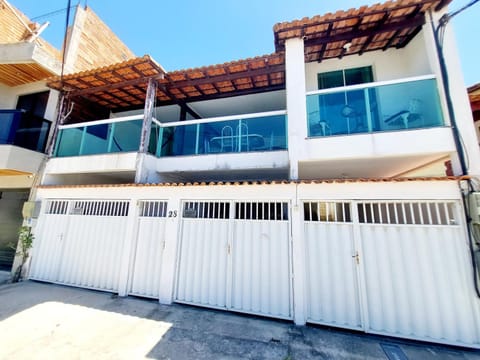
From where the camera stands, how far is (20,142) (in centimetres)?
780

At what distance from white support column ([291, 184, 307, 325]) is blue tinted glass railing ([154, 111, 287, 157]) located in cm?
206

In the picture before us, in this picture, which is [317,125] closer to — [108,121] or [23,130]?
[108,121]

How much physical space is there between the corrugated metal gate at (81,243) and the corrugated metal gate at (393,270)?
5609 mm

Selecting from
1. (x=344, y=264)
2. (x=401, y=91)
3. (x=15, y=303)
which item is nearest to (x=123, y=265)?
(x=15, y=303)

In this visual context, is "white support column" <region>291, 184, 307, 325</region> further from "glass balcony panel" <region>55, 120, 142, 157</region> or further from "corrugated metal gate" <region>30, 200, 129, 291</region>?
"glass balcony panel" <region>55, 120, 142, 157</region>

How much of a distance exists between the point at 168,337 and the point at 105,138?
6.78 m

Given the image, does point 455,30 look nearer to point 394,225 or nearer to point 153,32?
point 394,225

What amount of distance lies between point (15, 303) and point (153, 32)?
37.0 ft

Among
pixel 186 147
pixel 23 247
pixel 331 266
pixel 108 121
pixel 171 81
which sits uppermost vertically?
pixel 171 81

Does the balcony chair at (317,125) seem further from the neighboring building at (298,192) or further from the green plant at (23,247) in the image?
the green plant at (23,247)

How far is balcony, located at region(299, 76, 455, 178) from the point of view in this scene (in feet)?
16.4

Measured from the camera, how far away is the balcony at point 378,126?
5004mm

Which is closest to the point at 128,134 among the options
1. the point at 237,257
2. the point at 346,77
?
the point at 237,257

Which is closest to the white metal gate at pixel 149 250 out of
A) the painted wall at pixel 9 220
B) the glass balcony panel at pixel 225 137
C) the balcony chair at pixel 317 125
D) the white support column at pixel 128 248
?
the white support column at pixel 128 248
